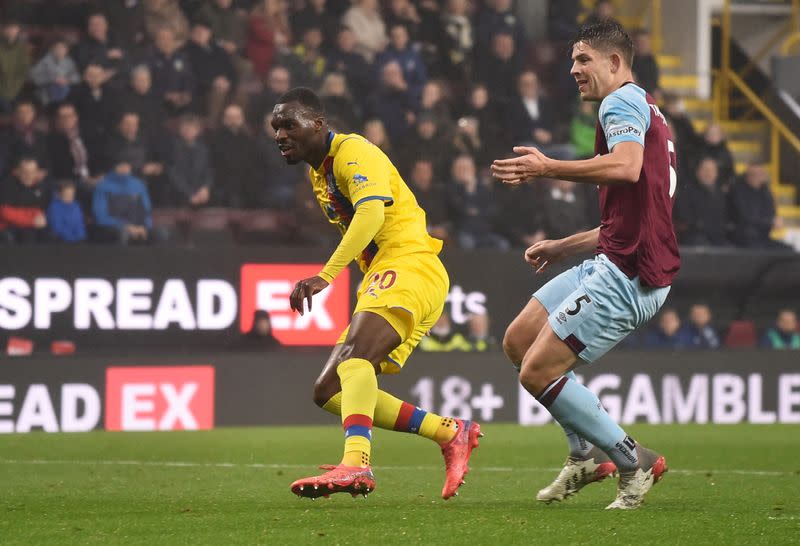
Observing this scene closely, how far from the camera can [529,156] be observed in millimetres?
5898

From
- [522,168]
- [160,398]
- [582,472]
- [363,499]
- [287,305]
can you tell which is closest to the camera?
[522,168]

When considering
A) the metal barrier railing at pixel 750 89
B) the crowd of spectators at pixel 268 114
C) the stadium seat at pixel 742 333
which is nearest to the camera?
the crowd of spectators at pixel 268 114

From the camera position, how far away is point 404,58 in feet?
53.9

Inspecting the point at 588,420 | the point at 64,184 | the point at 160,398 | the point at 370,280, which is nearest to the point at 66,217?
the point at 64,184

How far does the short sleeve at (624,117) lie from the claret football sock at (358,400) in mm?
1615

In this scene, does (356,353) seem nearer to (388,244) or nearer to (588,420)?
(388,244)

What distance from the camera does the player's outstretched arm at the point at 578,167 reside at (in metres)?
5.86

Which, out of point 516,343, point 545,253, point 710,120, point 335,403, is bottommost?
point 335,403

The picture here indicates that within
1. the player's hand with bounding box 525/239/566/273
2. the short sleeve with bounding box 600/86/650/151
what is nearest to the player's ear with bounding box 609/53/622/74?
the short sleeve with bounding box 600/86/650/151

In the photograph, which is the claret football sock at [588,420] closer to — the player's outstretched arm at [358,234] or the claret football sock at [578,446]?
the claret football sock at [578,446]

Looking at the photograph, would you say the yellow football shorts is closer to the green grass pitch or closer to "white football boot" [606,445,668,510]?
the green grass pitch

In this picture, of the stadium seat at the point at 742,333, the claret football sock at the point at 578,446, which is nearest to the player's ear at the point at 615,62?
the claret football sock at the point at 578,446

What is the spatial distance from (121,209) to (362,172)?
22.5 ft

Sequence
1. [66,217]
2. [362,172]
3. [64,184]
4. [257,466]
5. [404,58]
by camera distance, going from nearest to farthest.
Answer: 1. [362,172]
2. [257,466]
3. [66,217]
4. [64,184]
5. [404,58]
